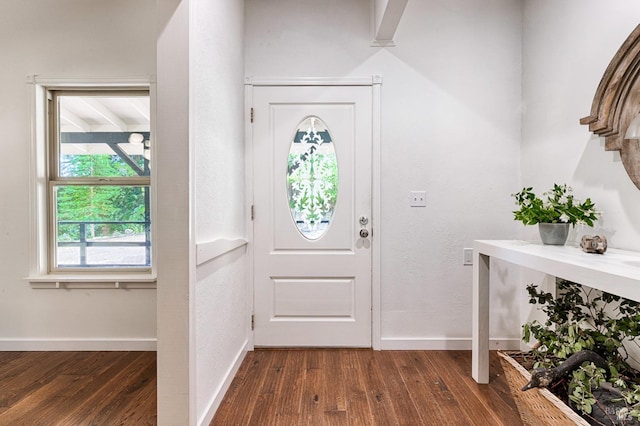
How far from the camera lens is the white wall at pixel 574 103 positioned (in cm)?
180

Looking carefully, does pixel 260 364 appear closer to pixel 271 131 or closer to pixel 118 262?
pixel 118 262

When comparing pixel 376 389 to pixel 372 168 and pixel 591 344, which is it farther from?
pixel 372 168

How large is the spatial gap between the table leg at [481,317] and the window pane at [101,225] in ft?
7.78

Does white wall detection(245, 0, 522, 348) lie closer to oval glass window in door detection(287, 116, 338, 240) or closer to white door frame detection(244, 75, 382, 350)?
white door frame detection(244, 75, 382, 350)

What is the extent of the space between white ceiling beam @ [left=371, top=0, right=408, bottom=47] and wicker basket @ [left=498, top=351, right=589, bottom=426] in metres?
2.09

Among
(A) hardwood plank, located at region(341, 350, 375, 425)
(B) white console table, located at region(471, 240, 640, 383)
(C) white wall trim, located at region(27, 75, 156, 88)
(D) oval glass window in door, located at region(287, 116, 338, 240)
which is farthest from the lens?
(D) oval glass window in door, located at region(287, 116, 338, 240)

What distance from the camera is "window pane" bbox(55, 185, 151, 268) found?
269cm

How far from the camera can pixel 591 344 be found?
4.94ft

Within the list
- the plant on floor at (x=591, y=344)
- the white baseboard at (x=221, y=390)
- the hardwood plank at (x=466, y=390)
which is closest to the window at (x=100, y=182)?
the white baseboard at (x=221, y=390)

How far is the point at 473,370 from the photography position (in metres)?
2.17

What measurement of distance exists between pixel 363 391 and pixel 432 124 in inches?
75.2

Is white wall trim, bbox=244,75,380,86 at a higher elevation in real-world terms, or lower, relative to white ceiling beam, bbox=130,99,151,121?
higher

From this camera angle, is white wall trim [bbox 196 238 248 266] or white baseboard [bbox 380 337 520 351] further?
white baseboard [bbox 380 337 520 351]

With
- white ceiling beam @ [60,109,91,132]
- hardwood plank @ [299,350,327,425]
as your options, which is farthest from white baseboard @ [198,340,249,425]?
white ceiling beam @ [60,109,91,132]
